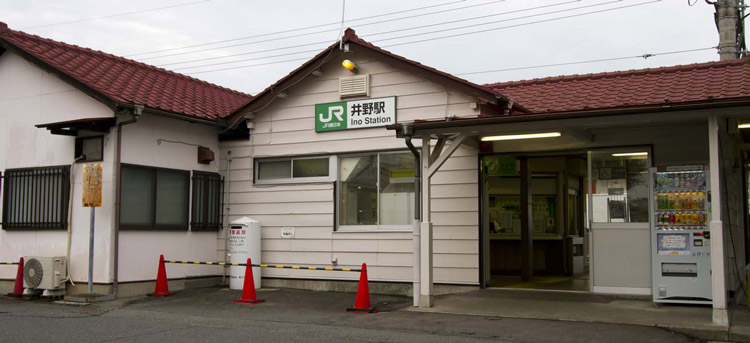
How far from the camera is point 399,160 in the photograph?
13.3 metres

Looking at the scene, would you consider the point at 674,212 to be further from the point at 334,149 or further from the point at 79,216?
the point at 79,216

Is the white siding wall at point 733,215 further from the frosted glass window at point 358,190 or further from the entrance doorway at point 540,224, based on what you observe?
the frosted glass window at point 358,190

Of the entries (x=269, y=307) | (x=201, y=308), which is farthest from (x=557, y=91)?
(x=201, y=308)

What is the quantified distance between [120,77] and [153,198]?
2.71 meters

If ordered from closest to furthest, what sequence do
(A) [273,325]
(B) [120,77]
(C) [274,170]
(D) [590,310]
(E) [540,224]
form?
(A) [273,325]
(D) [590,310]
(B) [120,77]
(C) [274,170]
(E) [540,224]

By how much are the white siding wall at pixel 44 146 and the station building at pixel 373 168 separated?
0.12 ft

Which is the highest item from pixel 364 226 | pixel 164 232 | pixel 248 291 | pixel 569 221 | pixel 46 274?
pixel 569 221

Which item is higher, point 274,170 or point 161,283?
point 274,170

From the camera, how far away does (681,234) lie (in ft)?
34.0

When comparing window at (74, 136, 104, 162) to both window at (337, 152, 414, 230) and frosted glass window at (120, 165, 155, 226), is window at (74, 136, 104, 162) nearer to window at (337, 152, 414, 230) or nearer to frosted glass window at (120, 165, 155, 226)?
frosted glass window at (120, 165, 155, 226)

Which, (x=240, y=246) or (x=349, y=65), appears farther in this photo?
(x=240, y=246)

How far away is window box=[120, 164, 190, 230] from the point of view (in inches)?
509

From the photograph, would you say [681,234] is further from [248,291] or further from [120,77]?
[120,77]

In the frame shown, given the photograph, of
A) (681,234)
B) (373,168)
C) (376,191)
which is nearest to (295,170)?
(373,168)
